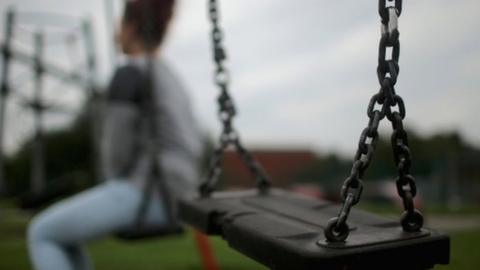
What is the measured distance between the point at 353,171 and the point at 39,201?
5011mm

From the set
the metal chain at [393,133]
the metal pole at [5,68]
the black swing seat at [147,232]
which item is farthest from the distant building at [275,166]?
the metal chain at [393,133]

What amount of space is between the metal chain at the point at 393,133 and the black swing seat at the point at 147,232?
0.81m

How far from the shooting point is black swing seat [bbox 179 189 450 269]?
0.54 m

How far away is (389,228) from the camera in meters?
0.69

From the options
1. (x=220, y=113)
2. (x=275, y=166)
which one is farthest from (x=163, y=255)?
(x=275, y=166)

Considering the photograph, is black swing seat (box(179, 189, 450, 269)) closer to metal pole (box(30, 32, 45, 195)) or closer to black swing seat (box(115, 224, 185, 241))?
black swing seat (box(115, 224, 185, 241))

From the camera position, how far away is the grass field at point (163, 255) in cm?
325

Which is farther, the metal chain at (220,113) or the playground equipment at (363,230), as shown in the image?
the metal chain at (220,113)

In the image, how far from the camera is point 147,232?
1.29 meters

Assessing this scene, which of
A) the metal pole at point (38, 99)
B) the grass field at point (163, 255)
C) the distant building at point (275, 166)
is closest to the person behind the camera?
the grass field at point (163, 255)

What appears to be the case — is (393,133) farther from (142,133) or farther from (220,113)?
(142,133)

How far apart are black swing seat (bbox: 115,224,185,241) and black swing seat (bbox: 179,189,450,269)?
0.45 metres

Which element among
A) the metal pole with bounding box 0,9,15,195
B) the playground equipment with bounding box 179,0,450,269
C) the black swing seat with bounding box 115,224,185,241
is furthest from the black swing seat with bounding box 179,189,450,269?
the metal pole with bounding box 0,9,15,195

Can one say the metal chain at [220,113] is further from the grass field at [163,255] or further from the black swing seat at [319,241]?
the grass field at [163,255]
